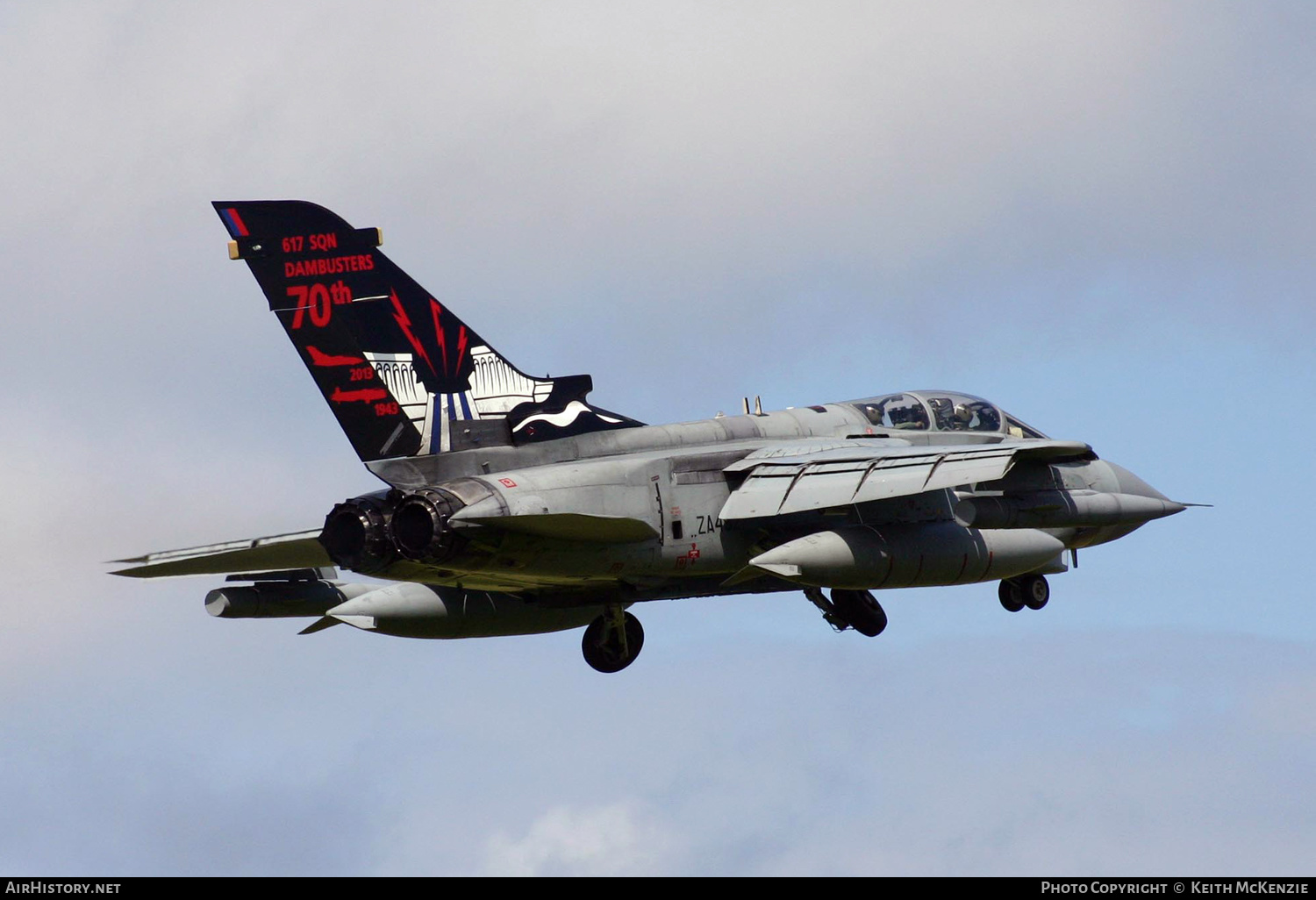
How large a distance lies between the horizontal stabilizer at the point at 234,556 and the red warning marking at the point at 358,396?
226 cm

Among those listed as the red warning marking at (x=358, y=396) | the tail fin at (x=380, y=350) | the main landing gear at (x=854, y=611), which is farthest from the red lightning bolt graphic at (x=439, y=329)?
the main landing gear at (x=854, y=611)

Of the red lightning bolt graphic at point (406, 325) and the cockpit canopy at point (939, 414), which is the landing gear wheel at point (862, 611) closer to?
the cockpit canopy at point (939, 414)

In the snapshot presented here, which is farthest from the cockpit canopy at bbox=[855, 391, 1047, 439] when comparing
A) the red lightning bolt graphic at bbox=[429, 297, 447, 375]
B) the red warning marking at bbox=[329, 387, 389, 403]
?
the red warning marking at bbox=[329, 387, 389, 403]

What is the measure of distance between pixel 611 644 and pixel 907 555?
486 centimetres

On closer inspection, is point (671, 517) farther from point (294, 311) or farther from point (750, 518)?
point (294, 311)

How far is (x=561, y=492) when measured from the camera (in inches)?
961

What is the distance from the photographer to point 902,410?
28.5 m

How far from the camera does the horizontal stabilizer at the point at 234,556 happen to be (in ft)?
87.5

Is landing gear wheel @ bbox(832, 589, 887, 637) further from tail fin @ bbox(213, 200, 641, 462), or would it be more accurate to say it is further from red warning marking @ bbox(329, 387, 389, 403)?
red warning marking @ bbox(329, 387, 389, 403)

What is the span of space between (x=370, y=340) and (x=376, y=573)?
2.99 metres

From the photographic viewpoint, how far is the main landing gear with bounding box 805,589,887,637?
90.6 feet

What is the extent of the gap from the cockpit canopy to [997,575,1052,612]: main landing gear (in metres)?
2.08

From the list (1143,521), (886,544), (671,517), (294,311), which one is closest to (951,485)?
(886,544)

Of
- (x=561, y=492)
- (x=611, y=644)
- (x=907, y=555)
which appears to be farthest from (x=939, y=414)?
(x=561, y=492)
